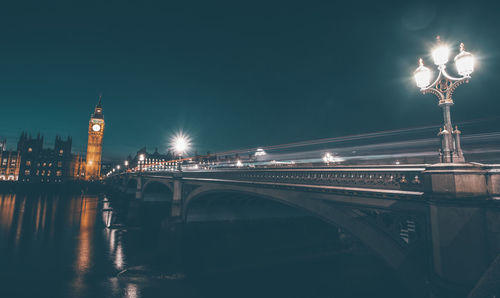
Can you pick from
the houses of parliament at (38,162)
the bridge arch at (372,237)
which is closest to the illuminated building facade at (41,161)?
the houses of parliament at (38,162)

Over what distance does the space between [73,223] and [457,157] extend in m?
44.6

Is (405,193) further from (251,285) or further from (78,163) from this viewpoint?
(78,163)

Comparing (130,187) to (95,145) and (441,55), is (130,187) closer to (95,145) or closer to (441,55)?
(441,55)

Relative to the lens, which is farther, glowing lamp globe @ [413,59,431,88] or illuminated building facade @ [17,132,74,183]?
illuminated building facade @ [17,132,74,183]

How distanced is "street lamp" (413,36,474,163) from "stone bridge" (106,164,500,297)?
1.65ft

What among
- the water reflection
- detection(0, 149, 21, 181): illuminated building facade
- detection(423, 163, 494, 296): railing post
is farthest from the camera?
detection(0, 149, 21, 181): illuminated building facade

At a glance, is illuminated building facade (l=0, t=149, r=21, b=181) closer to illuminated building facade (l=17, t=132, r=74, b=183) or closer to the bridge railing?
illuminated building facade (l=17, t=132, r=74, b=183)

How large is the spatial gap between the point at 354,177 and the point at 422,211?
2611 mm

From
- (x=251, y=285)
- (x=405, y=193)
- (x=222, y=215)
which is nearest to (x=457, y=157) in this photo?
(x=405, y=193)

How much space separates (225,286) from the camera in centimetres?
1781

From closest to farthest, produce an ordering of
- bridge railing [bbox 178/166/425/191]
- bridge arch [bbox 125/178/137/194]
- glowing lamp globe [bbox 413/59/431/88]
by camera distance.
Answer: glowing lamp globe [bbox 413/59/431/88]
bridge railing [bbox 178/166/425/191]
bridge arch [bbox 125/178/137/194]

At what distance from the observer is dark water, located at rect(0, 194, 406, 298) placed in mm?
17109

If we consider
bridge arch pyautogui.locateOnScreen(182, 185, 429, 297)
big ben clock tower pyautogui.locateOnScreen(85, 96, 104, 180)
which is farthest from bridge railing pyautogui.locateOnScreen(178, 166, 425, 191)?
big ben clock tower pyautogui.locateOnScreen(85, 96, 104, 180)

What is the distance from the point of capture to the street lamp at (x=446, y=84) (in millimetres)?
6520
